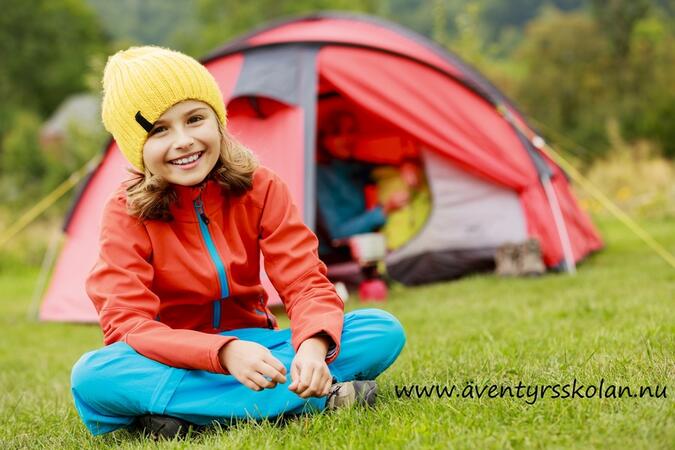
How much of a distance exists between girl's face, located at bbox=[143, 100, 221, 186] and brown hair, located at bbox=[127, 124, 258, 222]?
0.10 ft

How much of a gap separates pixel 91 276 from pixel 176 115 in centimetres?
46

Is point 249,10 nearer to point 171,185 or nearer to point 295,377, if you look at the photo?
point 171,185

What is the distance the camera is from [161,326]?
5.77ft

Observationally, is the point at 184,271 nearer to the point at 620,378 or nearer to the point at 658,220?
the point at 620,378

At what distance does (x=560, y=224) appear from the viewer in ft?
14.5

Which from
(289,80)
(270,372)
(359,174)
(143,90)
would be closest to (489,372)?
(270,372)

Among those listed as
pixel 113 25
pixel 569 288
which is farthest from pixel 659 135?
pixel 113 25

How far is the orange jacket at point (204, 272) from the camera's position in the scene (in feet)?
5.78

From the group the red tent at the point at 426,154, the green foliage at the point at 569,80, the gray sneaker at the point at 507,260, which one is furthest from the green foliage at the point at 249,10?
the gray sneaker at the point at 507,260

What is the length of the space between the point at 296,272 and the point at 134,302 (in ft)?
1.33

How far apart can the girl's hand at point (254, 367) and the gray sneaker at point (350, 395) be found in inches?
9.0

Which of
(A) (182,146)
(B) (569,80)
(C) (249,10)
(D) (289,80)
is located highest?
(C) (249,10)

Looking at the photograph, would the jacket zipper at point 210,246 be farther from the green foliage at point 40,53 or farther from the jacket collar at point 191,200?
the green foliage at point 40,53

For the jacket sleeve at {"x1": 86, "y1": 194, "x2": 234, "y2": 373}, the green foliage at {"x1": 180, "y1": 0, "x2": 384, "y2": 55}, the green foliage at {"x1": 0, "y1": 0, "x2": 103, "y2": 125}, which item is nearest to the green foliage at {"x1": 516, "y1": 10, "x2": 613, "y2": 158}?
the green foliage at {"x1": 180, "y1": 0, "x2": 384, "y2": 55}
